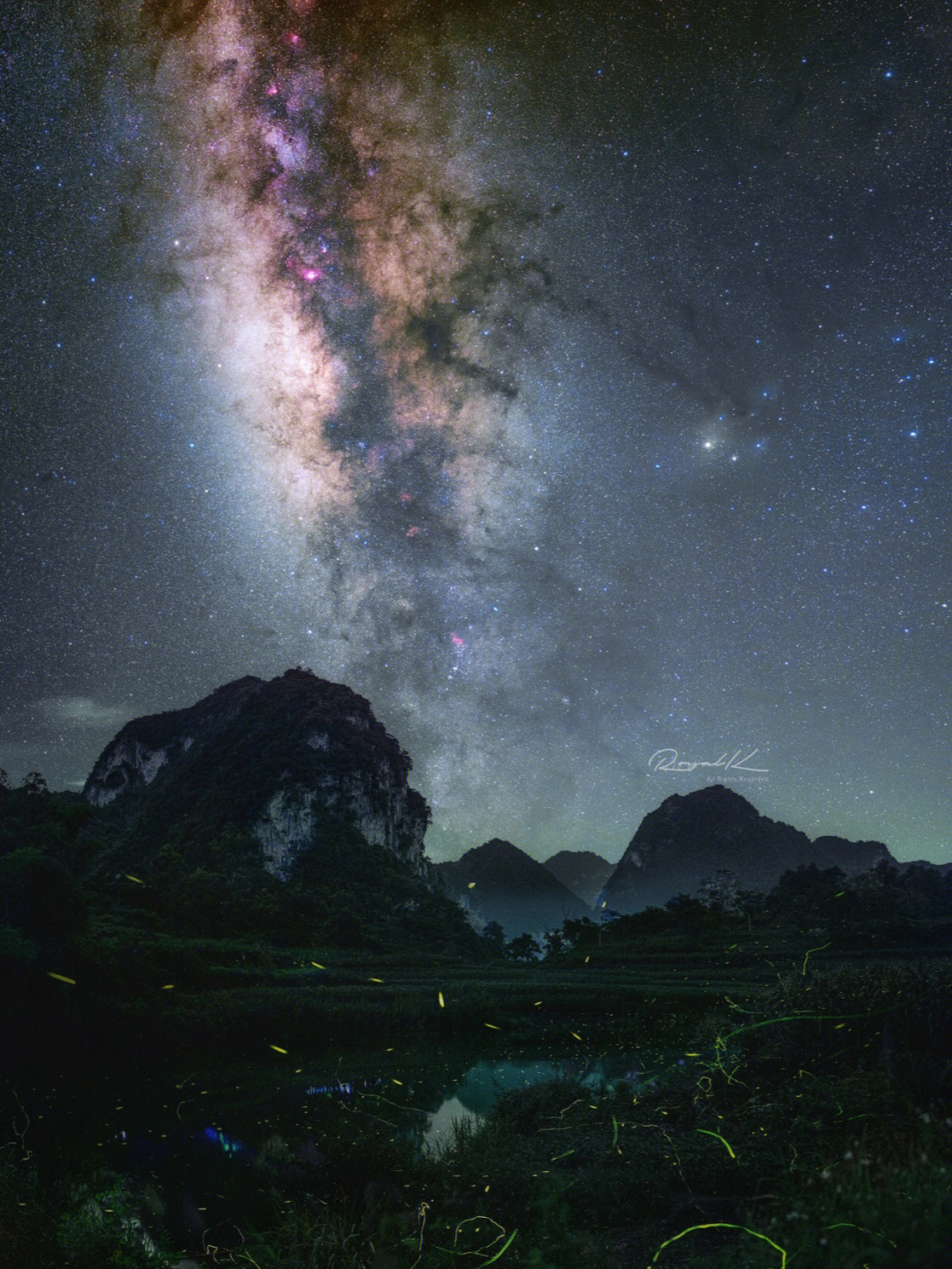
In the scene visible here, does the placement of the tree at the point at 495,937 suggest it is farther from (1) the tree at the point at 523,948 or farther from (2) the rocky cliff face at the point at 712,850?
(2) the rocky cliff face at the point at 712,850

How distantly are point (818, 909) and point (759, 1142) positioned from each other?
53695 millimetres

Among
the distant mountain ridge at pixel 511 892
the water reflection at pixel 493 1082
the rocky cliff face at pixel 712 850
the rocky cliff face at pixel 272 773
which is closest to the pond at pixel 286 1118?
the water reflection at pixel 493 1082

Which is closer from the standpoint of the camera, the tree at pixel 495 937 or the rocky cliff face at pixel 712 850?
the tree at pixel 495 937

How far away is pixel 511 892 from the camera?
561 ft

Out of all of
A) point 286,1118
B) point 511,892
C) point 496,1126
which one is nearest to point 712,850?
point 511,892

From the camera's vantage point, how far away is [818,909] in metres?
52.9

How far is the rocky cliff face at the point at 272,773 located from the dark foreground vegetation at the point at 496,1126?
5554cm

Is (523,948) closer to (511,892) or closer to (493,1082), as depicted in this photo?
(493,1082)

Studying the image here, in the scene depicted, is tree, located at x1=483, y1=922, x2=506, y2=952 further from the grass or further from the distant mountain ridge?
the distant mountain ridge

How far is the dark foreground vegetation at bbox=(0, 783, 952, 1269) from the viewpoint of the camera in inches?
238

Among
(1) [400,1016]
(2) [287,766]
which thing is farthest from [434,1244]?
(2) [287,766]

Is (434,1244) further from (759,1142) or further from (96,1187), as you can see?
(96,1187)

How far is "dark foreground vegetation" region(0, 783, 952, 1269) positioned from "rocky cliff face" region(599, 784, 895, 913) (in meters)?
112

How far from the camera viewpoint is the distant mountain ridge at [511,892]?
164 meters
